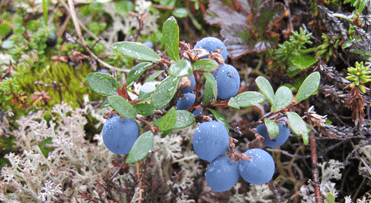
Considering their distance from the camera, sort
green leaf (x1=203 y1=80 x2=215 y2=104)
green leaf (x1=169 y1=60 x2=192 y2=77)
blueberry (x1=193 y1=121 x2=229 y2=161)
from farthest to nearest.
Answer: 1. green leaf (x1=203 y1=80 x2=215 y2=104)
2. blueberry (x1=193 y1=121 x2=229 y2=161)
3. green leaf (x1=169 y1=60 x2=192 y2=77)

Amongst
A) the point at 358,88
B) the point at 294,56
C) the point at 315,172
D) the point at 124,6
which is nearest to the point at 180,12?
the point at 124,6

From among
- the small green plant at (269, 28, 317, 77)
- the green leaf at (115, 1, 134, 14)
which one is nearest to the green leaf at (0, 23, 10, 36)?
the green leaf at (115, 1, 134, 14)

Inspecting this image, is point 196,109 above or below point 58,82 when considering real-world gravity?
A: above

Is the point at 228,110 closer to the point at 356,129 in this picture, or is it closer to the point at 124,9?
the point at 356,129

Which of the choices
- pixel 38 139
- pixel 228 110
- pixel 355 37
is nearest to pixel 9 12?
pixel 38 139

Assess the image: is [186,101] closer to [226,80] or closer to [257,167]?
[226,80]

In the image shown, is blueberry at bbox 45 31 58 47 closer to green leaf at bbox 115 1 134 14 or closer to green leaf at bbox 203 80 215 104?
green leaf at bbox 115 1 134 14

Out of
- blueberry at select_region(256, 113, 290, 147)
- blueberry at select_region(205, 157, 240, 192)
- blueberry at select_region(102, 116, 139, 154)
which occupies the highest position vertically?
blueberry at select_region(102, 116, 139, 154)

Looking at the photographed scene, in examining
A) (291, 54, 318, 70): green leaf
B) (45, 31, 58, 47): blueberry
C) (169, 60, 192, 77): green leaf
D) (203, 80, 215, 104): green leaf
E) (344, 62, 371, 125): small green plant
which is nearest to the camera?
(169, 60, 192, 77): green leaf
